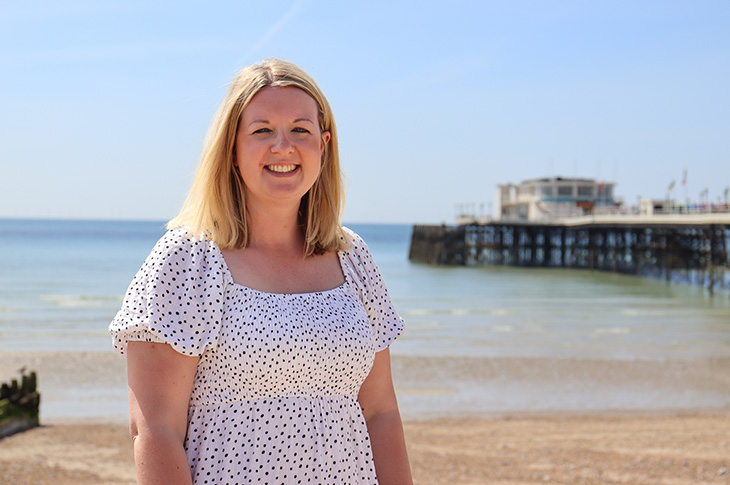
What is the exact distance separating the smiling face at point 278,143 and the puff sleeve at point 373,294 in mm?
303

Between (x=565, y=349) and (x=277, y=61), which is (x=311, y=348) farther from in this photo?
(x=565, y=349)

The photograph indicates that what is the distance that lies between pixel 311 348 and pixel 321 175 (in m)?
0.60

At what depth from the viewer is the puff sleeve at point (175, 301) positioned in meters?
1.77

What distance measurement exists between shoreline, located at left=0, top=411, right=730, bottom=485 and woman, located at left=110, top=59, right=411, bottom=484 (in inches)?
210

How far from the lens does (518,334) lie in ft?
61.7

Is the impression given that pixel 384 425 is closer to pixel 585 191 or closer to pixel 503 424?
pixel 503 424

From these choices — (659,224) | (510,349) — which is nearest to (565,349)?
(510,349)

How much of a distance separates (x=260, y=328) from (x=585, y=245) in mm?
49947

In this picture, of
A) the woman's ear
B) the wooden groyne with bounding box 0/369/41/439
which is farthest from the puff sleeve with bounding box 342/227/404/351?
the wooden groyne with bounding box 0/369/41/439

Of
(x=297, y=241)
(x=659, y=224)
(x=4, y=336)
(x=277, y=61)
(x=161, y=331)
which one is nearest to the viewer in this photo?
(x=161, y=331)

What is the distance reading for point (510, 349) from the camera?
16.3m

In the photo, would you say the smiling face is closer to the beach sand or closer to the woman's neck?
the woman's neck

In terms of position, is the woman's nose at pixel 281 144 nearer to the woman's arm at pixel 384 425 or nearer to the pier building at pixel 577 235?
the woman's arm at pixel 384 425

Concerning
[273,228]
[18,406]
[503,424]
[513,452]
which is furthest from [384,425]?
[18,406]
